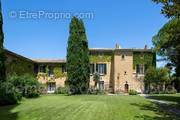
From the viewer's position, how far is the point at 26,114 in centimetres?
2050

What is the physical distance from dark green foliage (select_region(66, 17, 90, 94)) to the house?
35.1 ft

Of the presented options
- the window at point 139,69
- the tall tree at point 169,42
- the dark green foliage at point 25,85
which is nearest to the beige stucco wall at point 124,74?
the window at point 139,69

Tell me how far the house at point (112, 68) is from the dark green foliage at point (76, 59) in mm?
10687

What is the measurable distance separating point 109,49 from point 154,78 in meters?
9.13

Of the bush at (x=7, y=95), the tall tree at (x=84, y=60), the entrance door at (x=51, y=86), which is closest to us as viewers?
the bush at (x=7, y=95)

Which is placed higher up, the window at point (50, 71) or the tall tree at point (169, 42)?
the tall tree at point (169, 42)

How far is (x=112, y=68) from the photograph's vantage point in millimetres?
61250

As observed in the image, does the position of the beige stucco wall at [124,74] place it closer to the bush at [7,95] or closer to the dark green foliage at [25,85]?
the dark green foliage at [25,85]

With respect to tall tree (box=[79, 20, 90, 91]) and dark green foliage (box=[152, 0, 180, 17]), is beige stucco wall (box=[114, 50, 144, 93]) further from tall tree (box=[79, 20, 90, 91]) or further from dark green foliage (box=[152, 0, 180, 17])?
dark green foliage (box=[152, 0, 180, 17])

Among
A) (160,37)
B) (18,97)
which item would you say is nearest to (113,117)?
(18,97)

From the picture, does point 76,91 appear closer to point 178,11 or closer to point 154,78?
point 154,78

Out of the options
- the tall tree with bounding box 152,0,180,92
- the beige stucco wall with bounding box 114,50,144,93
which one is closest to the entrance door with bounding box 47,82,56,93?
the beige stucco wall with bounding box 114,50,144,93

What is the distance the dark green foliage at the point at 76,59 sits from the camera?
4962 centimetres

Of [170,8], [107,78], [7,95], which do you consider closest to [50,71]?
[107,78]
